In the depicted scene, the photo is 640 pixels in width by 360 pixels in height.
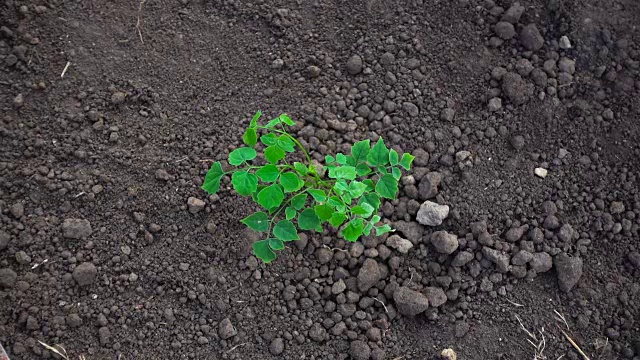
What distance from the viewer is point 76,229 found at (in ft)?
8.46

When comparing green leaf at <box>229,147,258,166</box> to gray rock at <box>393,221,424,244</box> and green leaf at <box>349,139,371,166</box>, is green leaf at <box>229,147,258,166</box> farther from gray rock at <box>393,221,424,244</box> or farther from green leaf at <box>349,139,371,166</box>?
gray rock at <box>393,221,424,244</box>

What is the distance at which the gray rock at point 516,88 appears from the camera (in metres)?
2.85

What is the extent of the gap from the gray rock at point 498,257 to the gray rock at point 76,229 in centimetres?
158

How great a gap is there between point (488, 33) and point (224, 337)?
69.5 inches

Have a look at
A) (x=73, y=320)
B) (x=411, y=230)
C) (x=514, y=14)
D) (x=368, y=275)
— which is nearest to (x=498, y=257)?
(x=411, y=230)

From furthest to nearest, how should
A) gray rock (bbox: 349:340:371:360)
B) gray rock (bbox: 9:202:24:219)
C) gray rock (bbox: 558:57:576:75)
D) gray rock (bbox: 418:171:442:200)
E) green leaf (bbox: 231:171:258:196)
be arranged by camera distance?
gray rock (bbox: 558:57:576:75), gray rock (bbox: 418:171:442:200), gray rock (bbox: 9:202:24:219), gray rock (bbox: 349:340:371:360), green leaf (bbox: 231:171:258:196)

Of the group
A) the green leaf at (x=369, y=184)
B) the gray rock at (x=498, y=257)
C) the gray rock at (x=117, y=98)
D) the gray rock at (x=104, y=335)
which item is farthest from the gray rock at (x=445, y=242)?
the gray rock at (x=117, y=98)

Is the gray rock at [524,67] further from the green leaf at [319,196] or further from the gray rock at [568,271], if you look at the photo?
the green leaf at [319,196]

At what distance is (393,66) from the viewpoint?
2.91 m

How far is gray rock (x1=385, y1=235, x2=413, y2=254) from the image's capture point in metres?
2.63

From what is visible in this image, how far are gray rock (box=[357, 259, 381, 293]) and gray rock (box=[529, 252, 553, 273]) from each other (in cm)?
62

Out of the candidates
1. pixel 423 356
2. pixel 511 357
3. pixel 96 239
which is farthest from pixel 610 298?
→ pixel 96 239

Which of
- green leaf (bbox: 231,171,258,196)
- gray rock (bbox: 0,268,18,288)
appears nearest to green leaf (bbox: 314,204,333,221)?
green leaf (bbox: 231,171,258,196)

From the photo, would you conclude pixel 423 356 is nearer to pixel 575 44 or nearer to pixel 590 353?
pixel 590 353
